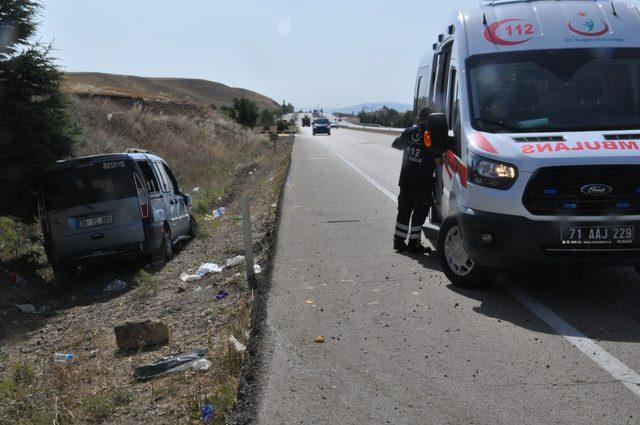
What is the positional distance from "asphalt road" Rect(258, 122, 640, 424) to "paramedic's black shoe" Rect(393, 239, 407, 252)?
18cm

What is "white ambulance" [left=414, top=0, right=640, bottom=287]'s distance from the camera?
19.9 feet

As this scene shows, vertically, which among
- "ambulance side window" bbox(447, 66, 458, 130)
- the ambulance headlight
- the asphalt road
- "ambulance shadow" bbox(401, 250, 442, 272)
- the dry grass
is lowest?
the dry grass

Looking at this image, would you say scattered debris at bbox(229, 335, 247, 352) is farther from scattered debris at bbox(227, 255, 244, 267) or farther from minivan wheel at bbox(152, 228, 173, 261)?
minivan wheel at bbox(152, 228, 173, 261)

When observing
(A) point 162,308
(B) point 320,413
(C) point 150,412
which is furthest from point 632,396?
(A) point 162,308

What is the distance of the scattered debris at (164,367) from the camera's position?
233 inches

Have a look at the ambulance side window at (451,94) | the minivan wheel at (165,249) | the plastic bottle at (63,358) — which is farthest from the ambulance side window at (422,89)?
the plastic bottle at (63,358)

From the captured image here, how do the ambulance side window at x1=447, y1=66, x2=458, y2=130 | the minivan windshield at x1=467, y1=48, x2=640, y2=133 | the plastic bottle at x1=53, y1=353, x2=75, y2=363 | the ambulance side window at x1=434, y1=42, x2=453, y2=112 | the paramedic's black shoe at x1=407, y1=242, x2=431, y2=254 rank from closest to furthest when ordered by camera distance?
1. the minivan windshield at x1=467, y1=48, x2=640, y2=133
2. the plastic bottle at x1=53, y1=353, x2=75, y2=363
3. the ambulance side window at x1=447, y1=66, x2=458, y2=130
4. the ambulance side window at x1=434, y1=42, x2=453, y2=112
5. the paramedic's black shoe at x1=407, y1=242, x2=431, y2=254

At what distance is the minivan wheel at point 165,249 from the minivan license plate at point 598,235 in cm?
697

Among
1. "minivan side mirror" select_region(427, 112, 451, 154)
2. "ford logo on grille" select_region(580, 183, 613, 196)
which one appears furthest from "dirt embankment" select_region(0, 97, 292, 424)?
"ford logo on grille" select_region(580, 183, 613, 196)

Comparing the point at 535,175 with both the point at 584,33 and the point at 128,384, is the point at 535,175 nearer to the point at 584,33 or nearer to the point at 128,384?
the point at 584,33

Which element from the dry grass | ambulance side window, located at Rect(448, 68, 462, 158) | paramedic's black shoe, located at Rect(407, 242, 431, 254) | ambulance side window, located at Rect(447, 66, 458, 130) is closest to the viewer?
ambulance side window, located at Rect(448, 68, 462, 158)

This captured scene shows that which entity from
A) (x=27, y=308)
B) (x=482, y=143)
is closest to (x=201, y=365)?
(x=482, y=143)

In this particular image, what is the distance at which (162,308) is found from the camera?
865cm

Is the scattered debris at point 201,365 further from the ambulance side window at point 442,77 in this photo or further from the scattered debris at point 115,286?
the scattered debris at point 115,286
